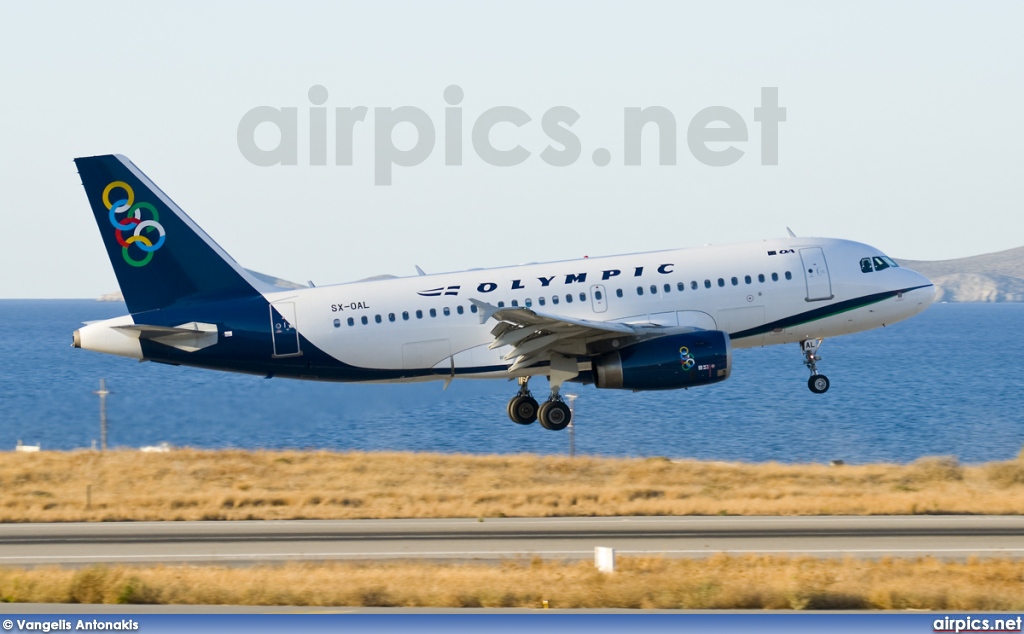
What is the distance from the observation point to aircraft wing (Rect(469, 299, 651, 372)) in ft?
114

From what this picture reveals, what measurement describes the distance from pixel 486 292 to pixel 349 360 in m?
4.78

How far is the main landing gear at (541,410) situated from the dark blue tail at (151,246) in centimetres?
912

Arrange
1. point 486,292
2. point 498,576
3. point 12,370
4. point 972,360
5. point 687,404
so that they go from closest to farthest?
point 498,576 → point 486,292 → point 687,404 → point 12,370 → point 972,360

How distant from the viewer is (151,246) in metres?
38.5

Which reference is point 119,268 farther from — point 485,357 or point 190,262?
point 485,357

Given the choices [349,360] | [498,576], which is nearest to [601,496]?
[349,360]

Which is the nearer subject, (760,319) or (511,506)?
(760,319)

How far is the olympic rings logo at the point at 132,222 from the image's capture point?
126 feet

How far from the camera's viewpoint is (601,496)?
4309 centimetres

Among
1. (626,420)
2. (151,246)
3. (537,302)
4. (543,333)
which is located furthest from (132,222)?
(626,420)

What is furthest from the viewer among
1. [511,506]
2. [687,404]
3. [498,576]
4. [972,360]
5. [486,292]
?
[972,360]

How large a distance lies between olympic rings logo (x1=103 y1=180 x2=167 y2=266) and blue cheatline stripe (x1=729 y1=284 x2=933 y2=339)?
18.7m

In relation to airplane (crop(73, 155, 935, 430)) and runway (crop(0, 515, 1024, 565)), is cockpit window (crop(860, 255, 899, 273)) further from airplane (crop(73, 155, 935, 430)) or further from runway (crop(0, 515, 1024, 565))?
runway (crop(0, 515, 1024, 565))

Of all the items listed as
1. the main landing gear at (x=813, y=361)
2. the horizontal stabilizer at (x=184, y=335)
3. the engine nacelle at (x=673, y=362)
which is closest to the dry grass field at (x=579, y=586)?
the engine nacelle at (x=673, y=362)
